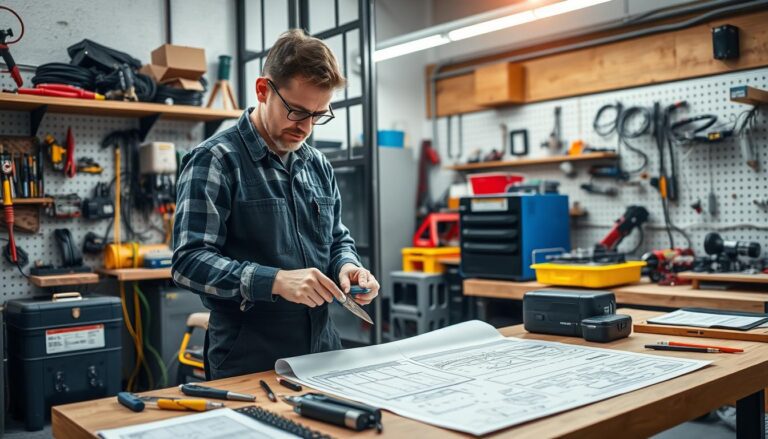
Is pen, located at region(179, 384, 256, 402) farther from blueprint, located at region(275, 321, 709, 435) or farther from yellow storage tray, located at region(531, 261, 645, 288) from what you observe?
yellow storage tray, located at region(531, 261, 645, 288)

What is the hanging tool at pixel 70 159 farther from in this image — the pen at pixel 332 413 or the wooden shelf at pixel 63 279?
the pen at pixel 332 413

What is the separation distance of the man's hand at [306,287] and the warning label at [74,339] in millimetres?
2403

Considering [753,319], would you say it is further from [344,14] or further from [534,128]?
[534,128]

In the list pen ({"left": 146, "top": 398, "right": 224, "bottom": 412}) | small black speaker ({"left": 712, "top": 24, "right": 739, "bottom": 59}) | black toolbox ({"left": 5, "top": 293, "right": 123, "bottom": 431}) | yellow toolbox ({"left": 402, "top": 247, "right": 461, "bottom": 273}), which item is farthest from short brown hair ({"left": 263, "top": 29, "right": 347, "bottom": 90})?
yellow toolbox ({"left": 402, "top": 247, "right": 461, "bottom": 273})

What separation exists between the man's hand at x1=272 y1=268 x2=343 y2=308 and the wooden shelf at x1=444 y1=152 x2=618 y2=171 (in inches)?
127

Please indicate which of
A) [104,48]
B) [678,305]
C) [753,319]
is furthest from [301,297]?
[104,48]

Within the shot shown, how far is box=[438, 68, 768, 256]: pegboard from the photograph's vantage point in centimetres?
362

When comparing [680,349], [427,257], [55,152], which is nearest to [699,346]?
[680,349]

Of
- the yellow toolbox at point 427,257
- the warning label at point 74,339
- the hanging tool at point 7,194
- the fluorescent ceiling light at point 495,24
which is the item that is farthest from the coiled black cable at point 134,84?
the yellow toolbox at point 427,257

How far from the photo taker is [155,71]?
3.86 metres

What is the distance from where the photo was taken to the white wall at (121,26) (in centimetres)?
373

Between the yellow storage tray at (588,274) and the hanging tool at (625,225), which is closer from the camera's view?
the yellow storage tray at (588,274)

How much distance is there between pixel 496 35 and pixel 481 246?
6.67 ft

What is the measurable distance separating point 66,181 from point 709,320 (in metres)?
3.45
